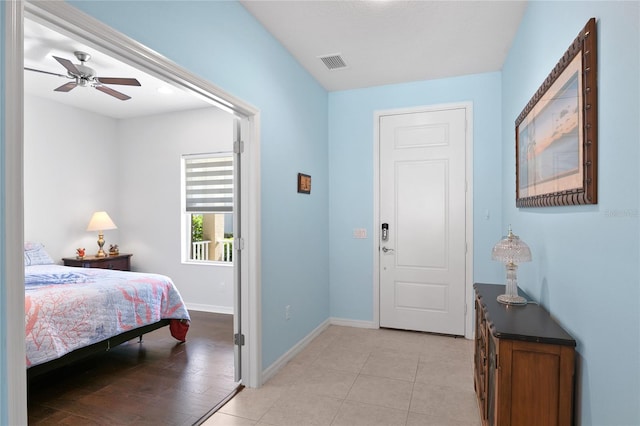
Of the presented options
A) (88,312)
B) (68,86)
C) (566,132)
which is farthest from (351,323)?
(68,86)

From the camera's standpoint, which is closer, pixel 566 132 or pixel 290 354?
pixel 566 132

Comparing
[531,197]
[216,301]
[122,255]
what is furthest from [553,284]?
[122,255]

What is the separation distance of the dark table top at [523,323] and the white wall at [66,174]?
5237 mm

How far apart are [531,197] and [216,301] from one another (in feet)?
13.5

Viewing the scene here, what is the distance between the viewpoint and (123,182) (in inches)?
219

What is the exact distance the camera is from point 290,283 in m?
3.34

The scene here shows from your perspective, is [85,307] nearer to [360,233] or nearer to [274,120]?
[274,120]

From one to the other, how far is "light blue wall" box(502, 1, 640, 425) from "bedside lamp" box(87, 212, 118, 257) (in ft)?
17.6

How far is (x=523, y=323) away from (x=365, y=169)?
2770mm

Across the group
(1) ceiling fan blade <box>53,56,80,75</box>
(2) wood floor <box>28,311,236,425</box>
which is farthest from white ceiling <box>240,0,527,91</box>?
(2) wood floor <box>28,311,236,425</box>

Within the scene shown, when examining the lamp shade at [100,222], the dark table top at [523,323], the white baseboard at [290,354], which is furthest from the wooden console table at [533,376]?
the lamp shade at [100,222]

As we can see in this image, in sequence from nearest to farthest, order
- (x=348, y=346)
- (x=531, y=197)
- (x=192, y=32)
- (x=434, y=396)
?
(x=192, y=32) < (x=531, y=197) < (x=434, y=396) < (x=348, y=346)

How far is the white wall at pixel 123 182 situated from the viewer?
15.4 feet

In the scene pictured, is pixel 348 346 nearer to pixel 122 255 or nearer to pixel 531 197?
pixel 531 197
